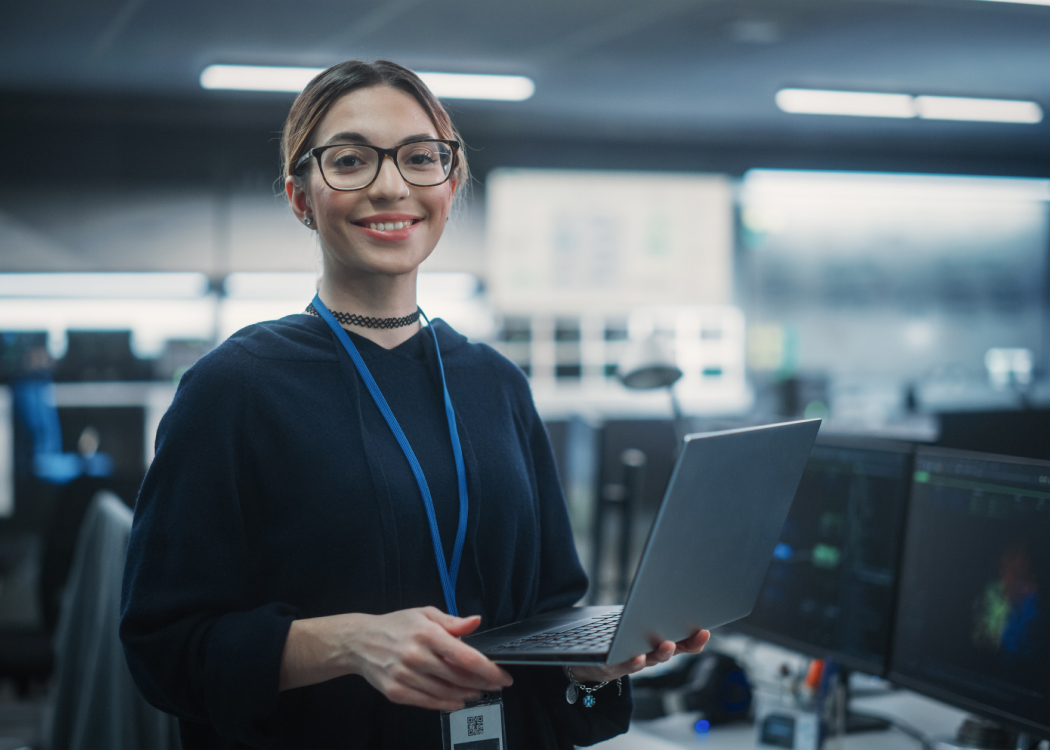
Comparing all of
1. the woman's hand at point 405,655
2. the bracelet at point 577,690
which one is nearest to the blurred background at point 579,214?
the bracelet at point 577,690

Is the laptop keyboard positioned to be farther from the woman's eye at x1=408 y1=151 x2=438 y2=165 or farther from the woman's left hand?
the woman's eye at x1=408 y1=151 x2=438 y2=165

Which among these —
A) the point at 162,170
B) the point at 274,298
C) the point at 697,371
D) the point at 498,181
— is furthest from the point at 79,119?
the point at 697,371

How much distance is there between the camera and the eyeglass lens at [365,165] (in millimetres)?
972

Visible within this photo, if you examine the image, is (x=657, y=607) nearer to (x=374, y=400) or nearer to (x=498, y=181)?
(x=374, y=400)

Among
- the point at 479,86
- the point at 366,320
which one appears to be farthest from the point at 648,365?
the point at 479,86

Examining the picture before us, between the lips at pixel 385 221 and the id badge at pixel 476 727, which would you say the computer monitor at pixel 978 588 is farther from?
the lips at pixel 385 221

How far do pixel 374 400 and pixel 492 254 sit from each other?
544cm

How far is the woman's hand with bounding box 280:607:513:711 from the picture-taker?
76 cm

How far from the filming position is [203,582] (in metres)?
0.87

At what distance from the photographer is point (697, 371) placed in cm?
676

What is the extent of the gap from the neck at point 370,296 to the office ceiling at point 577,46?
3.16 meters

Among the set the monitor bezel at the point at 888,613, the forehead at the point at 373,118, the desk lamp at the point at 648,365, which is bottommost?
the monitor bezel at the point at 888,613

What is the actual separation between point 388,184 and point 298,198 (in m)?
0.15

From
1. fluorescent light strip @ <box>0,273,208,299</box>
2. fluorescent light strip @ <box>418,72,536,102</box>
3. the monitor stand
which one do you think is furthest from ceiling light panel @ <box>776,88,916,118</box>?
the monitor stand
